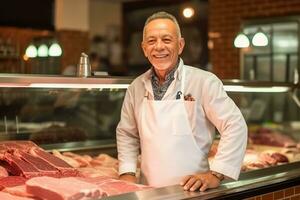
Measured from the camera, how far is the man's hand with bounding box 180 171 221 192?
2758 mm

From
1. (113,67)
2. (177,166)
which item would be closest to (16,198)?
(177,166)

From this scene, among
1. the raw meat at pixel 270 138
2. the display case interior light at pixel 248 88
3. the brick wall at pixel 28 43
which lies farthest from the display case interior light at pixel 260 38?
the brick wall at pixel 28 43

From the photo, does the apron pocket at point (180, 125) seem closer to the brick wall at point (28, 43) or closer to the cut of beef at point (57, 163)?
the cut of beef at point (57, 163)

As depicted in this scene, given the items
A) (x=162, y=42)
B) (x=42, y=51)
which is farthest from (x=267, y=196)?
(x=42, y=51)

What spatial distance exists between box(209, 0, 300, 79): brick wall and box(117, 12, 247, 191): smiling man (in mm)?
4713

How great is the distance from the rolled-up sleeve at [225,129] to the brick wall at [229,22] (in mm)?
4754

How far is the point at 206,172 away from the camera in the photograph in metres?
2.99

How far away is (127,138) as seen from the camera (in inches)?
131

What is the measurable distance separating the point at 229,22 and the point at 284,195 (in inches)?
192

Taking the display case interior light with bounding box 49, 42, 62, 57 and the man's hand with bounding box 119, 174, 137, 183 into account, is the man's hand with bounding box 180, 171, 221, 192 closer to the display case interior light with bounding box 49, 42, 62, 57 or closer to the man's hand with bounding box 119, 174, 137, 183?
the man's hand with bounding box 119, 174, 137, 183

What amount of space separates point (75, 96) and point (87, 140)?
17.5 inches

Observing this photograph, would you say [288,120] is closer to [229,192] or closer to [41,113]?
[41,113]

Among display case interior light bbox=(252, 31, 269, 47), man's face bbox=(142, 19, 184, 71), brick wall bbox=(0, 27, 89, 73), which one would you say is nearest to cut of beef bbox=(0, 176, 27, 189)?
man's face bbox=(142, 19, 184, 71)

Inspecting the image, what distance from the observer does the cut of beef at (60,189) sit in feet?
8.02
